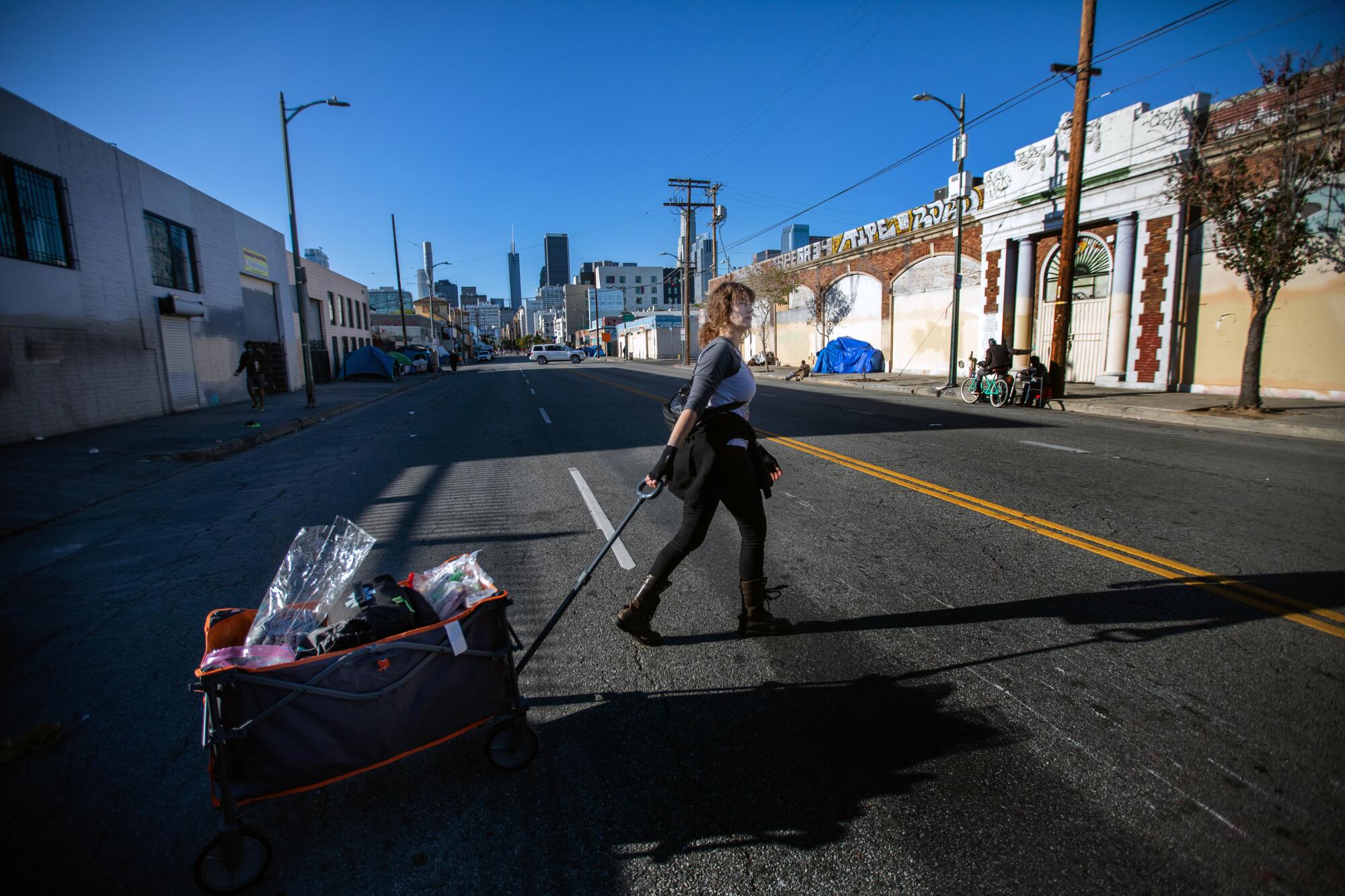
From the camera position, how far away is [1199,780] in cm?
247

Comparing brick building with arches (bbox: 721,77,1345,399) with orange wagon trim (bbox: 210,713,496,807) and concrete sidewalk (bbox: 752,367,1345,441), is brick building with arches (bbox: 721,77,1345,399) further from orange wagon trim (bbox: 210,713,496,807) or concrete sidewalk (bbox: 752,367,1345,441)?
orange wagon trim (bbox: 210,713,496,807)

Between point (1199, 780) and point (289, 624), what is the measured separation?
3.57 meters

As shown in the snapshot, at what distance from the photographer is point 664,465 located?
351cm

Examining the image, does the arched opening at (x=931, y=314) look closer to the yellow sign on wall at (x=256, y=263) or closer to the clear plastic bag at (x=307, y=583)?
the clear plastic bag at (x=307, y=583)

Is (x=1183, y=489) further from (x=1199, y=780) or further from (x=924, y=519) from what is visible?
(x=1199, y=780)

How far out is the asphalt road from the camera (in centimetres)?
219

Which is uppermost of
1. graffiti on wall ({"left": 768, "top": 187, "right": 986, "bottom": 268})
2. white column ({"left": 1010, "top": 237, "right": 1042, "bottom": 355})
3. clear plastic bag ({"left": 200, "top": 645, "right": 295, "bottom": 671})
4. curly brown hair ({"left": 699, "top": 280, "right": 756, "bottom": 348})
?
graffiti on wall ({"left": 768, "top": 187, "right": 986, "bottom": 268})

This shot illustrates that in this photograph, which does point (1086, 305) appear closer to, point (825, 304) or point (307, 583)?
point (825, 304)

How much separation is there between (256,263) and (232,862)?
27.0 meters

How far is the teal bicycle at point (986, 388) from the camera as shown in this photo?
16.4 meters

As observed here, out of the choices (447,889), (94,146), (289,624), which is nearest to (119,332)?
(94,146)

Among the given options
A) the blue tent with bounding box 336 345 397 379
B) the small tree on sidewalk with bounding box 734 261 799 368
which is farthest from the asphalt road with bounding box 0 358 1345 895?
the small tree on sidewalk with bounding box 734 261 799 368

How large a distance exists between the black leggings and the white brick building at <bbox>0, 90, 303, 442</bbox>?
46.8 feet

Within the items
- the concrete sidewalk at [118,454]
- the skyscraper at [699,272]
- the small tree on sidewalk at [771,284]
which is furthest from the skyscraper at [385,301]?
the concrete sidewalk at [118,454]
